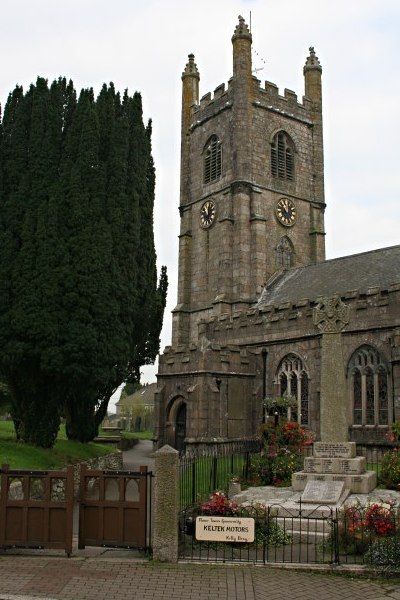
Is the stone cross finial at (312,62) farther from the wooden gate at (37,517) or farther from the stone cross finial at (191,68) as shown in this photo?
the wooden gate at (37,517)

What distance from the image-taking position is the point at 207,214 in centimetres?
3859

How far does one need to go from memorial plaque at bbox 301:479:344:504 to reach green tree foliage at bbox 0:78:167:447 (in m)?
8.10

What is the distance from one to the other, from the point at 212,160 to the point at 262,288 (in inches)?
399

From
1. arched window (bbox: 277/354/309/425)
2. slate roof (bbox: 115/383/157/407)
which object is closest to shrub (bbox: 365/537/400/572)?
arched window (bbox: 277/354/309/425)

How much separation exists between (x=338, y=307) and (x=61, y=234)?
9548mm

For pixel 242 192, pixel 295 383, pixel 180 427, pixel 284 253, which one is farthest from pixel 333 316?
pixel 284 253

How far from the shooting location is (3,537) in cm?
1001

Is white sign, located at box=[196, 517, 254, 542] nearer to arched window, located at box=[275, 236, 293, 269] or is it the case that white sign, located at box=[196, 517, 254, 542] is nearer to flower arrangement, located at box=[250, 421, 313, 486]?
flower arrangement, located at box=[250, 421, 313, 486]

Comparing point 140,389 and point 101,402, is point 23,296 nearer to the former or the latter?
point 101,402

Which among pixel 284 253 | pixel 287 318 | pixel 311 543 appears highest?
pixel 284 253

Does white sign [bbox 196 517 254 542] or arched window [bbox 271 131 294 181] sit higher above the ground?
arched window [bbox 271 131 294 181]

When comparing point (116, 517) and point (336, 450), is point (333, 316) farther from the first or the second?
point (116, 517)

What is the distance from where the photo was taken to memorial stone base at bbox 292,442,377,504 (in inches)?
556

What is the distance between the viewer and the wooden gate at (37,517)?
9930mm
